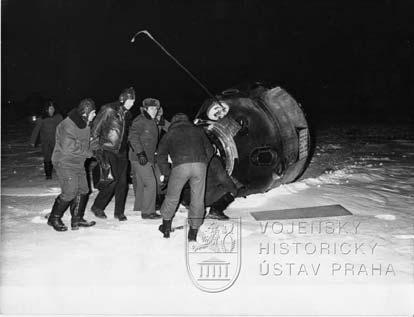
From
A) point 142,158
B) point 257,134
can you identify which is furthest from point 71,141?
point 257,134

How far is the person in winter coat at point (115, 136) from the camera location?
538cm

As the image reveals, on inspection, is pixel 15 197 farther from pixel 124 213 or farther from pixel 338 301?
pixel 338 301

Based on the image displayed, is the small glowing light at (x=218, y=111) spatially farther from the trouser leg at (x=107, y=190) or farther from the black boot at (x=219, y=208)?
the trouser leg at (x=107, y=190)

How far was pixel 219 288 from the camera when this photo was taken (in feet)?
13.0

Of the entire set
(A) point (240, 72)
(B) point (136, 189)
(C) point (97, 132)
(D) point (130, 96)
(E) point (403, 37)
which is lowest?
(B) point (136, 189)

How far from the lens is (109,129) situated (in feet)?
17.6

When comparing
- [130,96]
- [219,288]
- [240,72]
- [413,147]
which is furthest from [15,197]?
[240,72]

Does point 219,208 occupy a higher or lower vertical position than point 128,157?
lower

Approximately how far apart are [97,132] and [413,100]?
44.9m

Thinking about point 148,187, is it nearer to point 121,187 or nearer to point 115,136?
point 121,187

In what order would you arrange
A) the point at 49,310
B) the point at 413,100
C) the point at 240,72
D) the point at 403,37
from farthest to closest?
the point at 240,72 < the point at 403,37 < the point at 413,100 < the point at 49,310

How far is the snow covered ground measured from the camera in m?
3.70
